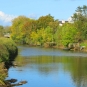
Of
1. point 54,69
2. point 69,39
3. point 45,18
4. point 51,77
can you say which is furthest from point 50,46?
point 51,77

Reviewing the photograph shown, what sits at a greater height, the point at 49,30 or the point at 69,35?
the point at 49,30

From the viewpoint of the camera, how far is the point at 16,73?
143 ft

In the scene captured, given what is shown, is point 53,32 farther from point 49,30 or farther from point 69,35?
point 69,35

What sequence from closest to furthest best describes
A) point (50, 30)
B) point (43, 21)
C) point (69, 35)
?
point (69, 35) → point (50, 30) → point (43, 21)

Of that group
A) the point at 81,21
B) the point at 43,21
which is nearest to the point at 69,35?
the point at 81,21

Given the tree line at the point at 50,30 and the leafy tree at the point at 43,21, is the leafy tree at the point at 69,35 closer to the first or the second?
the tree line at the point at 50,30

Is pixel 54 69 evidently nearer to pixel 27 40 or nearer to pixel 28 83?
pixel 28 83

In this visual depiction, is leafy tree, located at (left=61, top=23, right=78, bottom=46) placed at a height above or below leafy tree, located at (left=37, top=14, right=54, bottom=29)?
below

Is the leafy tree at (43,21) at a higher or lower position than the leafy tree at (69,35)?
higher

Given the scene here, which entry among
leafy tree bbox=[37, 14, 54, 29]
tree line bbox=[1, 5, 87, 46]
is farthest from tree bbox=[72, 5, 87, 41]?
leafy tree bbox=[37, 14, 54, 29]

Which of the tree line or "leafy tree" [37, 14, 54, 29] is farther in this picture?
"leafy tree" [37, 14, 54, 29]

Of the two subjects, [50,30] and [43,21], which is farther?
[43,21]

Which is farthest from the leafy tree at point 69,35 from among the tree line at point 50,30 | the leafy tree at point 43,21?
the leafy tree at point 43,21

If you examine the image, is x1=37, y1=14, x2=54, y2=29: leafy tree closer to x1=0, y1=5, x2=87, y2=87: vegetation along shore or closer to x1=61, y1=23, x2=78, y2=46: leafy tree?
x1=0, y1=5, x2=87, y2=87: vegetation along shore
